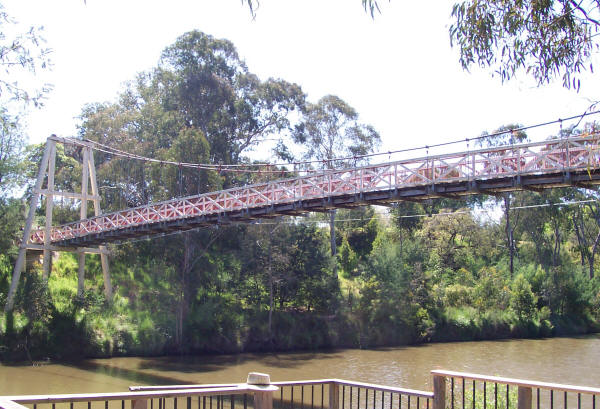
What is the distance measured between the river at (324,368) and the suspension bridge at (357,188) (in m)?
4.17

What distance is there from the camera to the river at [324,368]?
17.4 meters

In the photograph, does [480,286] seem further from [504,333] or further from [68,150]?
[68,150]

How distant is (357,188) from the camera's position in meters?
15.7

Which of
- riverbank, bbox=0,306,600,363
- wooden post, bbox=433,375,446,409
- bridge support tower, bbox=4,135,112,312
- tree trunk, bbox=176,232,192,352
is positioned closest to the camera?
wooden post, bbox=433,375,446,409

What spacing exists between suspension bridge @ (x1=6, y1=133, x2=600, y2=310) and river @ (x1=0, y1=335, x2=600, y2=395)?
417 centimetres

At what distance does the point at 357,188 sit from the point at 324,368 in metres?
7.82

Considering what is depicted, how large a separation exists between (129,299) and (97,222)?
3971 millimetres

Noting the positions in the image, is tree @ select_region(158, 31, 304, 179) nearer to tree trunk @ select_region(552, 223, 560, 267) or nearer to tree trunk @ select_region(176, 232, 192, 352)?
tree trunk @ select_region(176, 232, 192, 352)

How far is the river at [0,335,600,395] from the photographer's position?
17367 millimetres

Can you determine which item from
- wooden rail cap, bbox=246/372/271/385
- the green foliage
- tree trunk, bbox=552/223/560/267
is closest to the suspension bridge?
wooden rail cap, bbox=246/372/271/385

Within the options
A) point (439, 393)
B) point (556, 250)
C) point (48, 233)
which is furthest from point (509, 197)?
point (439, 393)

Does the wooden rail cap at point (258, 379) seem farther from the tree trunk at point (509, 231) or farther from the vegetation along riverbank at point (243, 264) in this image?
the tree trunk at point (509, 231)

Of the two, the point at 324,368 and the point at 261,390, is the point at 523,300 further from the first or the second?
the point at 261,390

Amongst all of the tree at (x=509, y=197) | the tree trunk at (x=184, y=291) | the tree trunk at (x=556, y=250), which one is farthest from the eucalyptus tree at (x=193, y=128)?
the tree trunk at (x=556, y=250)
